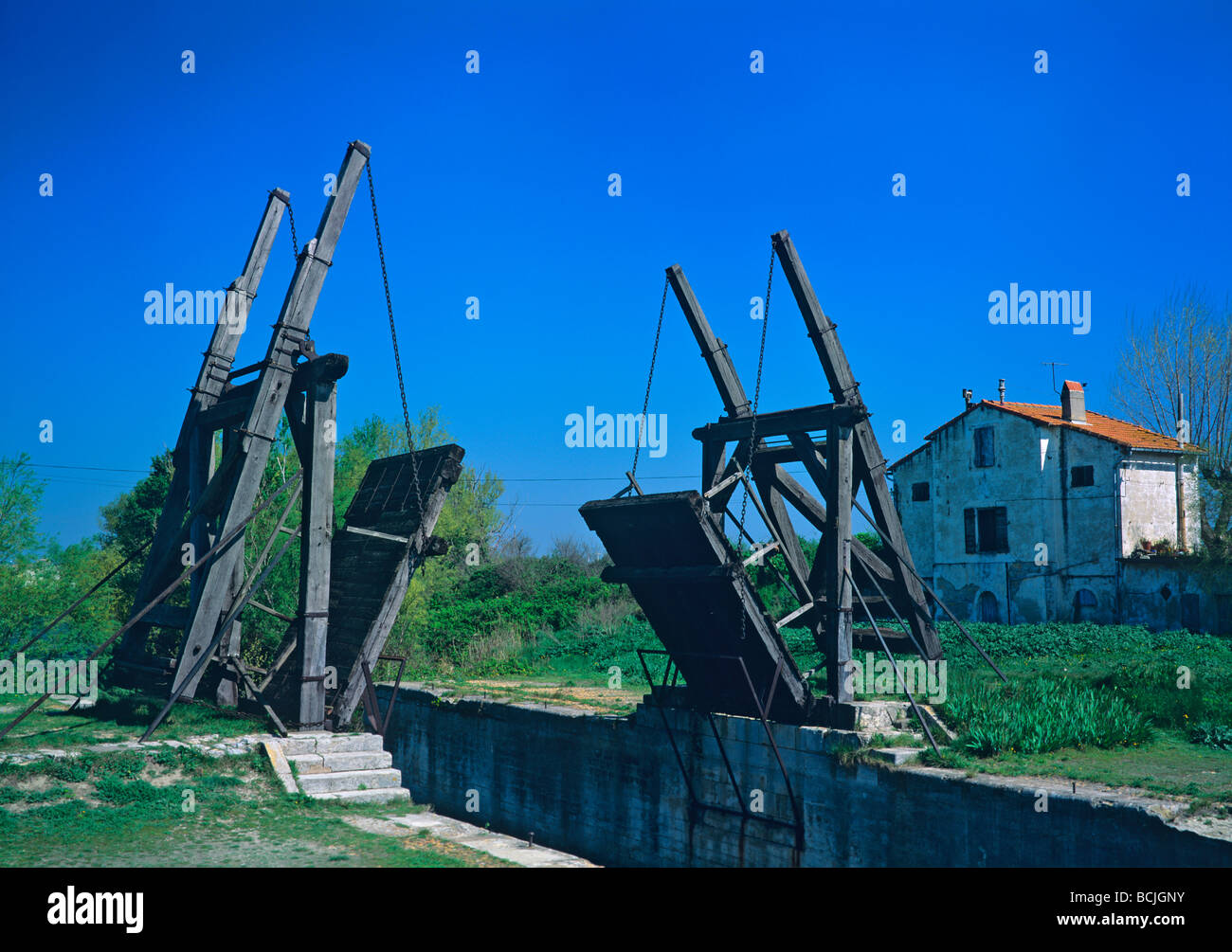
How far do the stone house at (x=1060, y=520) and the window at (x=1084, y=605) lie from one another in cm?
4

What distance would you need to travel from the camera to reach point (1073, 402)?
32719 millimetres

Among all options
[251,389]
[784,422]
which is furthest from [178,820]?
[784,422]

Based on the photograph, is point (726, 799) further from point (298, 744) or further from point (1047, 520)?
point (1047, 520)

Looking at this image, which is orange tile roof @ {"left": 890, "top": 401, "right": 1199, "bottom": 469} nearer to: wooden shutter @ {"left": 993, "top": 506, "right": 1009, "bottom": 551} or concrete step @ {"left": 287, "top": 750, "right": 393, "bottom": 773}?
wooden shutter @ {"left": 993, "top": 506, "right": 1009, "bottom": 551}

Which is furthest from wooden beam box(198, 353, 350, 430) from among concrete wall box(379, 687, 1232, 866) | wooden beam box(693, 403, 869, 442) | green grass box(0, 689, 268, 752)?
concrete wall box(379, 687, 1232, 866)

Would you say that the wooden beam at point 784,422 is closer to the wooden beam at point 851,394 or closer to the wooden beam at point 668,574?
the wooden beam at point 851,394

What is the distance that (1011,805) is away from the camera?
32.7 feet

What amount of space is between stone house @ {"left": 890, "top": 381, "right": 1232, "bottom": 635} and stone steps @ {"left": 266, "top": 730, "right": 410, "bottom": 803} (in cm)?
2582

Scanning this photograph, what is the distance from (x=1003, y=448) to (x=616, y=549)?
2394 centimetres

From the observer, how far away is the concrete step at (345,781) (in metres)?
9.14

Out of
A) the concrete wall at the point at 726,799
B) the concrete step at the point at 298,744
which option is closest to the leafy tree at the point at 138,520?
the concrete wall at the point at 726,799

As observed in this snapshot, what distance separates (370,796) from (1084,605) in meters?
27.7

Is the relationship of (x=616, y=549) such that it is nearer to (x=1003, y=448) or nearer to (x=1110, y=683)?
(x=1110, y=683)

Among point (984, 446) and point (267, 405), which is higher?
point (984, 446)
